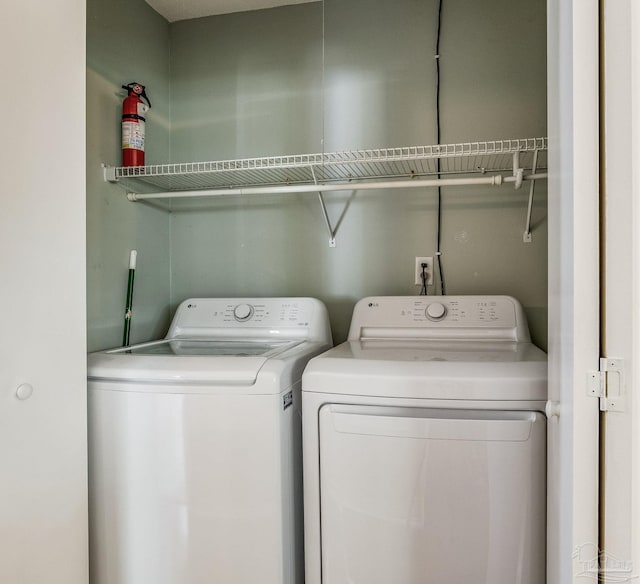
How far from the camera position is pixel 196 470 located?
52.1 inches

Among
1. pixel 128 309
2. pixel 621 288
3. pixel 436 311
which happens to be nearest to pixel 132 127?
pixel 128 309

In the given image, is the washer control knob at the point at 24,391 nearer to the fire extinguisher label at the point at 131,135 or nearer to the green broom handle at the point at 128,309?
the green broom handle at the point at 128,309

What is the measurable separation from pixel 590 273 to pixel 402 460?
69 centimetres

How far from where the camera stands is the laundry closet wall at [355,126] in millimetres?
1938

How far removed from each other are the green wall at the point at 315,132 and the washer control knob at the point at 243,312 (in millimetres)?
219

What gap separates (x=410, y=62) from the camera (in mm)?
2027

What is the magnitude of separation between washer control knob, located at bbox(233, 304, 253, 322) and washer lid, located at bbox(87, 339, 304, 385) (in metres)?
0.32

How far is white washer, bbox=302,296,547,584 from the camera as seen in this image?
1.20m

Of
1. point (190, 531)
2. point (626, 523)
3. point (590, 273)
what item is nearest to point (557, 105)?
point (590, 273)

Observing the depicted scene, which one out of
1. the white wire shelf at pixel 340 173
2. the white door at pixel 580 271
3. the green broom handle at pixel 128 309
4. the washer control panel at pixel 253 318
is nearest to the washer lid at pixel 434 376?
the white door at pixel 580 271

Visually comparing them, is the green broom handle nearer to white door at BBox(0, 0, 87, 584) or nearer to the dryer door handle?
white door at BBox(0, 0, 87, 584)

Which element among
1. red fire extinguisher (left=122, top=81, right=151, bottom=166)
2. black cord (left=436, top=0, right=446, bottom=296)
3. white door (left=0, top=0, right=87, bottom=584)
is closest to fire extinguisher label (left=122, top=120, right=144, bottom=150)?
red fire extinguisher (left=122, top=81, right=151, bottom=166)

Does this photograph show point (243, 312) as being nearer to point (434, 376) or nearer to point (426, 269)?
point (426, 269)

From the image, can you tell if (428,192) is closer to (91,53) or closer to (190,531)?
(91,53)
